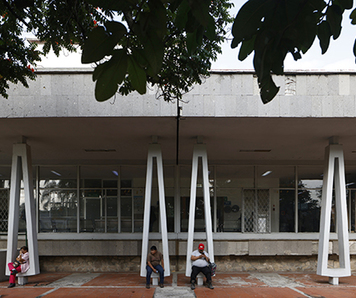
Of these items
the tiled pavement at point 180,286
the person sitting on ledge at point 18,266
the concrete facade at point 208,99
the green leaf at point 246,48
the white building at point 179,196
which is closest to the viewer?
the green leaf at point 246,48

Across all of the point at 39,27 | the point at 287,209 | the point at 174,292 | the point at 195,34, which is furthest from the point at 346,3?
the point at 287,209

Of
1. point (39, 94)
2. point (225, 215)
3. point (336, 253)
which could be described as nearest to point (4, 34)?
point (39, 94)

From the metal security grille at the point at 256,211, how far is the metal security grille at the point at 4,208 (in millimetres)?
9039

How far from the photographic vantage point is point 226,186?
13914mm

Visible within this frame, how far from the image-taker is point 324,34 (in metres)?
1.58

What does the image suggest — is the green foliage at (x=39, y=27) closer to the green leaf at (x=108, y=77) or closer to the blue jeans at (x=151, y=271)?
the green leaf at (x=108, y=77)

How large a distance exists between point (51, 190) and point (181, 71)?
9.75 m

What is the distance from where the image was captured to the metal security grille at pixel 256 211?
45.0 feet

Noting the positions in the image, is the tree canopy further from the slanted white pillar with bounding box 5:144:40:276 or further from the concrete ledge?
the concrete ledge

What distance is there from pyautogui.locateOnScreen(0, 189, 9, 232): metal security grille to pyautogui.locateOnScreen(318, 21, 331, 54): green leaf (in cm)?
1450

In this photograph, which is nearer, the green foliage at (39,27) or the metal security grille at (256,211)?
the green foliage at (39,27)

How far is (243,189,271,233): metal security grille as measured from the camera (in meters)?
13.7

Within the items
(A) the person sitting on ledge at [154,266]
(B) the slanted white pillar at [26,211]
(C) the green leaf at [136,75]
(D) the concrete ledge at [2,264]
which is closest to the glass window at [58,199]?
(D) the concrete ledge at [2,264]

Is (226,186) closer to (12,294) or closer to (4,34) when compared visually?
(12,294)
